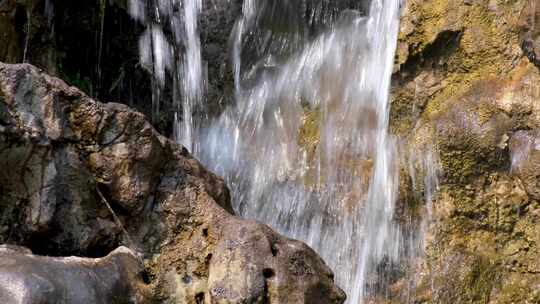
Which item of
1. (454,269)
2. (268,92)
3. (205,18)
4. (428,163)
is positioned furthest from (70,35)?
(454,269)

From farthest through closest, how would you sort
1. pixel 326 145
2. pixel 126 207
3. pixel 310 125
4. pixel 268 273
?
pixel 310 125
pixel 326 145
pixel 126 207
pixel 268 273

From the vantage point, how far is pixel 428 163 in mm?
4863

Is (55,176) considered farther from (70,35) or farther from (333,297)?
(70,35)

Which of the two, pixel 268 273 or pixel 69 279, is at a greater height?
pixel 69 279

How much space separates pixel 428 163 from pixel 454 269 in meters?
0.63

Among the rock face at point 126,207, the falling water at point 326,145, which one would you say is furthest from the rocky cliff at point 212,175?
the falling water at point 326,145

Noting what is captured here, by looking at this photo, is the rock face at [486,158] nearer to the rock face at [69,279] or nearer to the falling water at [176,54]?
the falling water at [176,54]

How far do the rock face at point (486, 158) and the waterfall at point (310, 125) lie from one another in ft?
0.52

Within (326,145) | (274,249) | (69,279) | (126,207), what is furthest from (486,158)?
(69,279)

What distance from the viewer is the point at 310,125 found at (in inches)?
213

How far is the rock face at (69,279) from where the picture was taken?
101 inches

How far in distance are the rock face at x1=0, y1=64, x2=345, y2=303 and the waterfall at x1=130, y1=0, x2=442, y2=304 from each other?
148 centimetres

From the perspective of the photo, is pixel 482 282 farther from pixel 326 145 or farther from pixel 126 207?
pixel 126 207

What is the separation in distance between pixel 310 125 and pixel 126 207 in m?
2.24
